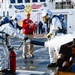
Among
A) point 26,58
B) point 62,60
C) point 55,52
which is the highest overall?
point 62,60

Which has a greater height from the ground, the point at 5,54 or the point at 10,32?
the point at 10,32

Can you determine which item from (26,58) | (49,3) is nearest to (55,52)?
(26,58)

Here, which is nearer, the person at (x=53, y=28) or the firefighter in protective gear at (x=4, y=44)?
the firefighter in protective gear at (x=4, y=44)

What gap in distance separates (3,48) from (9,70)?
0.72 metres

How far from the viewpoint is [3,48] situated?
8039 mm

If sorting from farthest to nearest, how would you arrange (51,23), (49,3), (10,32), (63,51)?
(49,3), (51,23), (10,32), (63,51)

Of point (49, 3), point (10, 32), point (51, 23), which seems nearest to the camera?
point (10, 32)

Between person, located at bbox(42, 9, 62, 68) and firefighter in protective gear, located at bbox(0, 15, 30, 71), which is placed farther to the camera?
person, located at bbox(42, 9, 62, 68)

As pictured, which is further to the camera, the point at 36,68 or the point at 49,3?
the point at 49,3

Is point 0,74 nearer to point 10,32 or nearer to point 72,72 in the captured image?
point 10,32

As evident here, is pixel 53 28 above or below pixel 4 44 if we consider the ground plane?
above

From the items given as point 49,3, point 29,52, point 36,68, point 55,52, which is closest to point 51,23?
point 55,52

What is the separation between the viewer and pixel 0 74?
8352 mm

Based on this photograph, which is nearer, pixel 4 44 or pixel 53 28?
pixel 4 44
